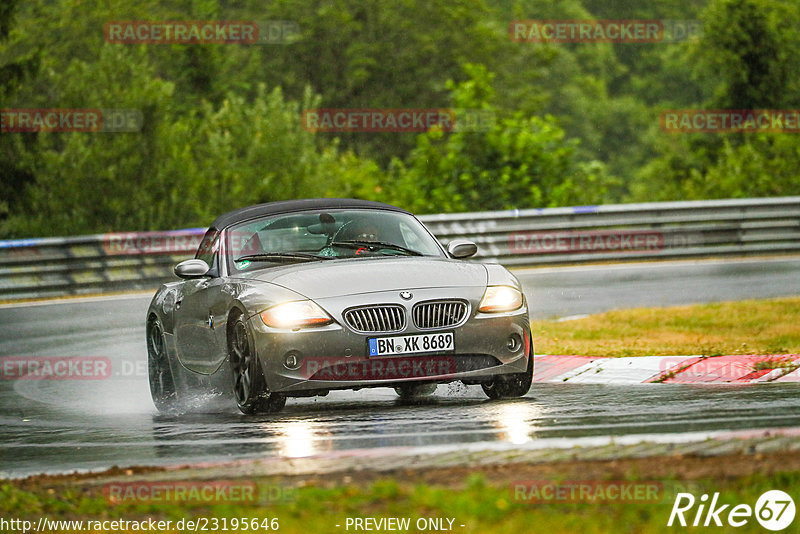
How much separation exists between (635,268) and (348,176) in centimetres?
1557

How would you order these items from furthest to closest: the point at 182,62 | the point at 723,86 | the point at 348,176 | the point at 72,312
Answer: the point at 182,62, the point at 723,86, the point at 348,176, the point at 72,312

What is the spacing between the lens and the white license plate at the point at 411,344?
9.04 meters

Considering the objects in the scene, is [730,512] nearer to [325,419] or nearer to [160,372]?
[325,419]

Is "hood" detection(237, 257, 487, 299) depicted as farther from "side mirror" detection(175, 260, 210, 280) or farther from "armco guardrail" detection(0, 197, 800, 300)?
"armco guardrail" detection(0, 197, 800, 300)

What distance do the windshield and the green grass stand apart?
2.45 metres

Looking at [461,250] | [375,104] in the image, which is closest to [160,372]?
[461,250]

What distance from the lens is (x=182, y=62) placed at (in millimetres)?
55719

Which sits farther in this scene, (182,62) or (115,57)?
(182,62)

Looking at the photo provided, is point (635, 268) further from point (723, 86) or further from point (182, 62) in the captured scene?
point (182, 62)

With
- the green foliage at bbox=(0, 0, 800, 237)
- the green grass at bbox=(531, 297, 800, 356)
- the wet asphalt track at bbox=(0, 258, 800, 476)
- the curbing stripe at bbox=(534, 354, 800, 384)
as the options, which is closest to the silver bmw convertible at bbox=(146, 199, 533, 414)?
the wet asphalt track at bbox=(0, 258, 800, 476)

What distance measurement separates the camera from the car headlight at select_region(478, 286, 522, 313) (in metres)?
9.45

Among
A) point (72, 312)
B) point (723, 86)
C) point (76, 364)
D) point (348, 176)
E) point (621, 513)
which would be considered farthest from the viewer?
point (723, 86)

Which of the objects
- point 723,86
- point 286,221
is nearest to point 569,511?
point 286,221

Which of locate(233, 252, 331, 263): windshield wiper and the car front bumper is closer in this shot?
the car front bumper
